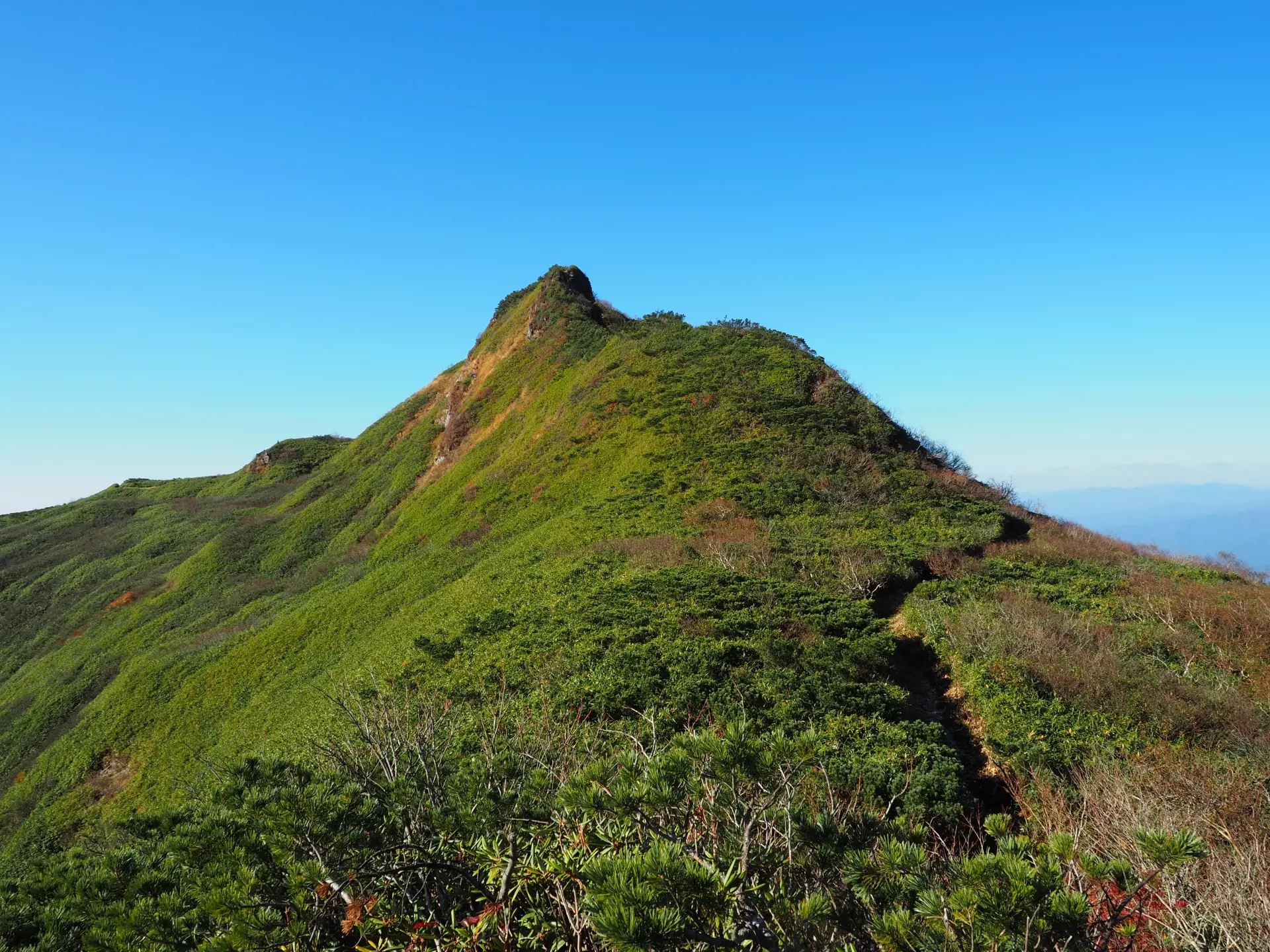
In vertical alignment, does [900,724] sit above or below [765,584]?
below

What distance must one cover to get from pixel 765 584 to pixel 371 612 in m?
17.7

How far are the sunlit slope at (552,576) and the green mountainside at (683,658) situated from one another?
0.16 metres

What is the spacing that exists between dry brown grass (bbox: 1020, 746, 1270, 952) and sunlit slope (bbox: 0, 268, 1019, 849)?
1.93 meters

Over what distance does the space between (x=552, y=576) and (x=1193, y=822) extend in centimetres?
1620

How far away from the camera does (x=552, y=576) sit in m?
20.5

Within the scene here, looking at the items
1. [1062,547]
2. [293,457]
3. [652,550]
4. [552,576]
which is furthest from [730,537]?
[293,457]

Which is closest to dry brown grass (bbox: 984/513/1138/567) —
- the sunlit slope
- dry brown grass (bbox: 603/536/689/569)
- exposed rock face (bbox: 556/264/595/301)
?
the sunlit slope

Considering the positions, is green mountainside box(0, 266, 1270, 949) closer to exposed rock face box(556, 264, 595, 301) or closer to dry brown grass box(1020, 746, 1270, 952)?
dry brown grass box(1020, 746, 1270, 952)

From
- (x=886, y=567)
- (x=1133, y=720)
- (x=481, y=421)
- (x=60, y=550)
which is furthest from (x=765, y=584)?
(x=60, y=550)

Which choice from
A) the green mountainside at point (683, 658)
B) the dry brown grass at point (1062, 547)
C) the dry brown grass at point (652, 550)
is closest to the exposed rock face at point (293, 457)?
the green mountainside at point (683, 658)

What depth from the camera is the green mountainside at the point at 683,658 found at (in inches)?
160

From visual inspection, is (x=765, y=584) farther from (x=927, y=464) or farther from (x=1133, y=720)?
(x=927, y=464)

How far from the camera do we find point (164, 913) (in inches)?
152

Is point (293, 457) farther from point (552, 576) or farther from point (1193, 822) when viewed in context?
point (1193, 822)
